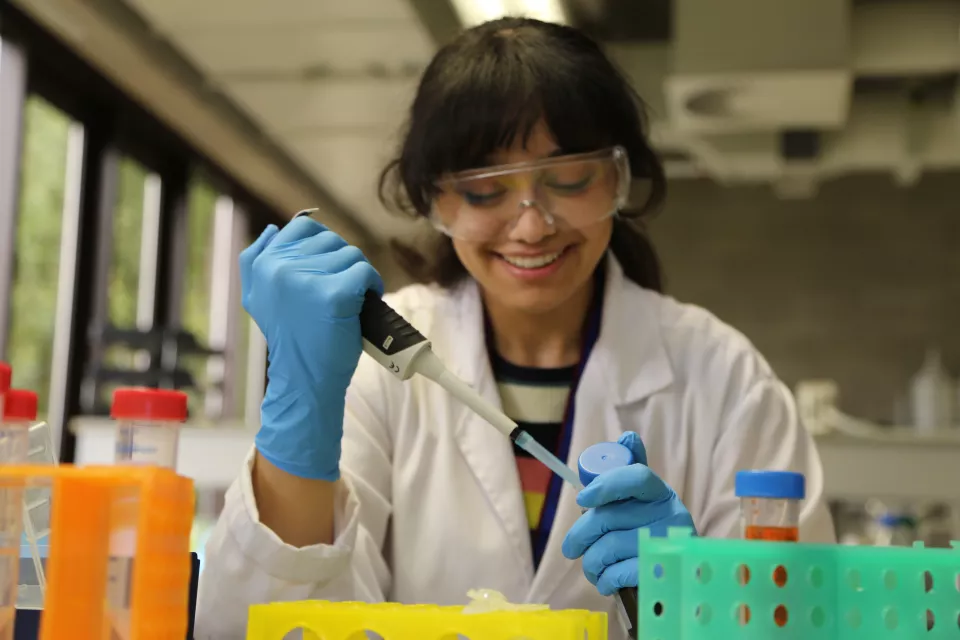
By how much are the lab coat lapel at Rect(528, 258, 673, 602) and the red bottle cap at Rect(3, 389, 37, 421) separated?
68cm

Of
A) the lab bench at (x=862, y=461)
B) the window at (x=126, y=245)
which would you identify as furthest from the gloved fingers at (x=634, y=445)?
the window at (x=126, y=245)

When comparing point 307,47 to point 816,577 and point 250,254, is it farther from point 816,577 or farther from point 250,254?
point 816,577

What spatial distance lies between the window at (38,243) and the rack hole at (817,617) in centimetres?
326

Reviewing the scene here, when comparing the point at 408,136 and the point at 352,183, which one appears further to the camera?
the point at 352,183

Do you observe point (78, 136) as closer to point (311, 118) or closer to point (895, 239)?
point (311, 118)

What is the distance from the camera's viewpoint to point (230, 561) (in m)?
0.97

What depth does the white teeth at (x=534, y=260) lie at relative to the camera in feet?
4.14

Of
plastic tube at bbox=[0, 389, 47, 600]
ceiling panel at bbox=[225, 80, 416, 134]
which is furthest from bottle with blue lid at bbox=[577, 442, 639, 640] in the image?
ceiling panel at bbox=[225, 80, 416, 134]

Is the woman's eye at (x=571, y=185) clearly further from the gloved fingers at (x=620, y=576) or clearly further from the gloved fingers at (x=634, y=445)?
the gloved fingers at (x=620, y=576)

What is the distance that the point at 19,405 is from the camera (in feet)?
2.49

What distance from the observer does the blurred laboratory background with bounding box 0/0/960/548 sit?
2844mm

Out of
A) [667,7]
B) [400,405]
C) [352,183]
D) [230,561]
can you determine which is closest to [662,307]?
[400,405]

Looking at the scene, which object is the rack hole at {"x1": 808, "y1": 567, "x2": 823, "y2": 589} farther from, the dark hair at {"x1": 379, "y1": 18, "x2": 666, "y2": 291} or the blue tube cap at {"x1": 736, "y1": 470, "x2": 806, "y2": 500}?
the dark hair at {"x1": 379, "y1": 18, "x2": 666, "y2": 291}

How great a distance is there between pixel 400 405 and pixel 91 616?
75 cm
